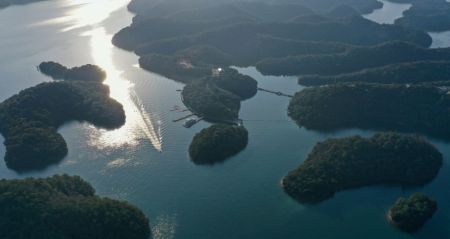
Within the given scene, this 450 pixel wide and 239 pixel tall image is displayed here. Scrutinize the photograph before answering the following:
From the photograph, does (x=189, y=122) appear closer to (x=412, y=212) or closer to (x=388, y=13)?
(x=412, y=212)

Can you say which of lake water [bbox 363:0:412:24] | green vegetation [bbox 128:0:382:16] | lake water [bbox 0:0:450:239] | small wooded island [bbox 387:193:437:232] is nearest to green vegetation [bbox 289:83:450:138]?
lake water [bbox 0:0:450:239]

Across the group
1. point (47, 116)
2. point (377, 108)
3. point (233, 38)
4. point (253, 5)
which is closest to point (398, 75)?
point (377, 108)

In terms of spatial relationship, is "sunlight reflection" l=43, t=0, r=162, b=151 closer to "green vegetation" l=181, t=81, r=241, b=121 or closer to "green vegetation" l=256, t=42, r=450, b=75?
"green vegetation" l=181, t=81, r=241, b=121

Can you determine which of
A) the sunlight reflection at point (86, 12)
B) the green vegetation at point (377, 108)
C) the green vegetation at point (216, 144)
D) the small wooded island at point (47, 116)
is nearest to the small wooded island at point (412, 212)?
the green vegetation at point (377, 108)

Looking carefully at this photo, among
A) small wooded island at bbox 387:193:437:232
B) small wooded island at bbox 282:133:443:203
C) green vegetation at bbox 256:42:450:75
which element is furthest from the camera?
green vegetation at bbox 256:42:450:75

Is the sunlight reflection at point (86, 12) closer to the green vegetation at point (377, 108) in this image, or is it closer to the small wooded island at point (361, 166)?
the green vegetation at point (377, 108)

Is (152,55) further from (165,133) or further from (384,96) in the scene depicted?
(384,96)
